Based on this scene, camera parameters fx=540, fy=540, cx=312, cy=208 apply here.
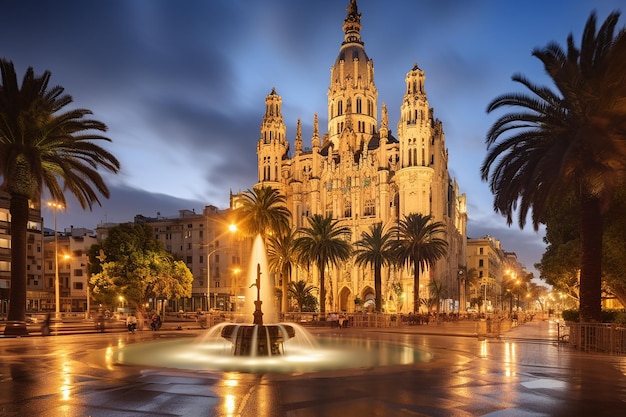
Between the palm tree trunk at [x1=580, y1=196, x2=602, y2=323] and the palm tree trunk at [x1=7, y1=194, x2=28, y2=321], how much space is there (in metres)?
28.3

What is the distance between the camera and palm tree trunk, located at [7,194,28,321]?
1154 inches

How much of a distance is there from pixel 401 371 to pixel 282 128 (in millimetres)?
92966

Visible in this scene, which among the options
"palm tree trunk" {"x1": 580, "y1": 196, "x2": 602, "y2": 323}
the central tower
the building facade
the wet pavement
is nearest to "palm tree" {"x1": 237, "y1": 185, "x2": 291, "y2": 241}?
"palm tree trunk" {"x1": 580, "y1": 196, "x2": 602, "y2": 323}

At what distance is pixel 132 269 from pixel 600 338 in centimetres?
4513

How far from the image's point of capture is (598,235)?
23.5 metres

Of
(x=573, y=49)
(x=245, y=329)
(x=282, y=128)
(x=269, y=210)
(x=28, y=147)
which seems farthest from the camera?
(x=282, y=128)

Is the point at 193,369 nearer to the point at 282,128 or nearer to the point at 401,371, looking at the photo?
the point at 401,371

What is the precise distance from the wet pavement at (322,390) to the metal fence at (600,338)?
146 inches

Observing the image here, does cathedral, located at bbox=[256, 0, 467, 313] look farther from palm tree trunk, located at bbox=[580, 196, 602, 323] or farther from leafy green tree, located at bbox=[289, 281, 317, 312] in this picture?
palm tree trunk, located at bbox=[580, 196, 602, 323]

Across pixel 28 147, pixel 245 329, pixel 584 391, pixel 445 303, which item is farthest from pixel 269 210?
pixel 445 303

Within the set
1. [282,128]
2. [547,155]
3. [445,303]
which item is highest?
[282,128]

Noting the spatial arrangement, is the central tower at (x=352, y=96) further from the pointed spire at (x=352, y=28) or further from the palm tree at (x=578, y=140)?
the palm tree at (x=578, y=140)

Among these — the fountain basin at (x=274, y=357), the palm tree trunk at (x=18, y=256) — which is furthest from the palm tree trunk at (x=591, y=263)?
the palm tree trunk at (x=18, y=256)

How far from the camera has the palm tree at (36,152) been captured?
27844mm
